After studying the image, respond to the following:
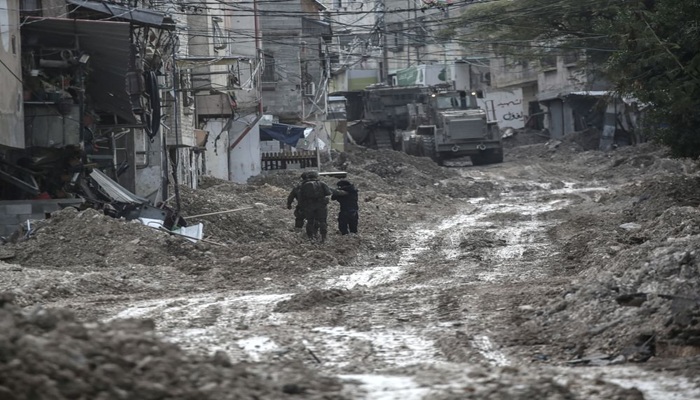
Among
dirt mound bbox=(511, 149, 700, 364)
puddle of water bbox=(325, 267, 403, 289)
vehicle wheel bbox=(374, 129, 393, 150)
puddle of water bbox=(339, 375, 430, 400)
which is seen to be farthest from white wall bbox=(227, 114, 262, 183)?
puddle of water bbox=(339, 375, 430, 400)

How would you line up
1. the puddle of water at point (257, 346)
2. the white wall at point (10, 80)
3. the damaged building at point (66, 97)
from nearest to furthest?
the puddle of water at point (257, 346) < the white wall at point (10, 80) < the damaged building at point (66, 97)

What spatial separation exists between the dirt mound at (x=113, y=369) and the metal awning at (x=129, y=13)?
15654 millimetres

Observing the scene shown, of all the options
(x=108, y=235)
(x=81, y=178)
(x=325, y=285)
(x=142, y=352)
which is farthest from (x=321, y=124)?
(x=142, y=352)

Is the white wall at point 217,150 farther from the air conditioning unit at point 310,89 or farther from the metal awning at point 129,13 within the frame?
the metal awning at point 129,13

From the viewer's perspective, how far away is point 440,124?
156ft

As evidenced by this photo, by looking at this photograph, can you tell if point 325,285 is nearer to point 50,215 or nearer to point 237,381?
point 50,215

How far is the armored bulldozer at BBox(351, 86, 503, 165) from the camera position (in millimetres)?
46906

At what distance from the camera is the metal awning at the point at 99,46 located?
877 inches

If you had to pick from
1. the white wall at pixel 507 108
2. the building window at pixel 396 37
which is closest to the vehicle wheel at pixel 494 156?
the building window at pixel 396 37

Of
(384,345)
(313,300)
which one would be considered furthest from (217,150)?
(384,345)

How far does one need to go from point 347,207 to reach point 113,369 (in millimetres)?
15736

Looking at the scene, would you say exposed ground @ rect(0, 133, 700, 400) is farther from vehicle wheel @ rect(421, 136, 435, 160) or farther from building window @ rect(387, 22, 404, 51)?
building window @ rect(387, 22, 404, 51)

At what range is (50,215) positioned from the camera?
2091 centimetres

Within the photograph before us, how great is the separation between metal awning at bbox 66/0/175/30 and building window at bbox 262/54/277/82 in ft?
77.9
